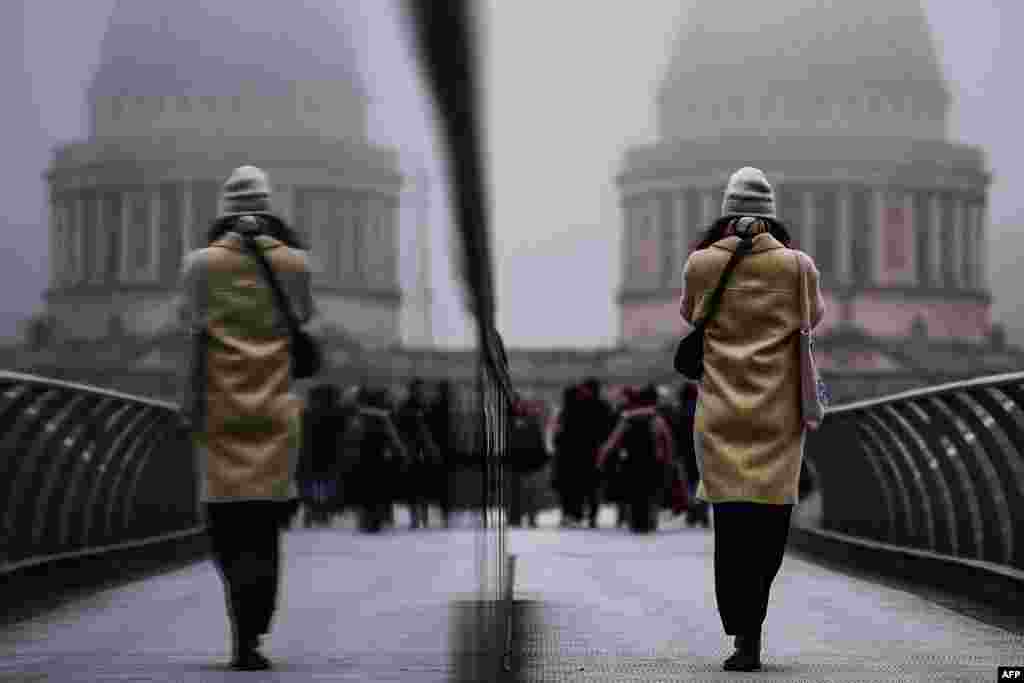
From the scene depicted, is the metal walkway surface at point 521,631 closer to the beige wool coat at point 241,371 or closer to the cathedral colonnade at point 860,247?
the beige wool coat at point 241,371

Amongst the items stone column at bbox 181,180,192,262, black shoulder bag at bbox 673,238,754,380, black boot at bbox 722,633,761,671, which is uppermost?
stone column at bbox 181,180,192,262

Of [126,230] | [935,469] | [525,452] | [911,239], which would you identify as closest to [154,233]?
[126,230]

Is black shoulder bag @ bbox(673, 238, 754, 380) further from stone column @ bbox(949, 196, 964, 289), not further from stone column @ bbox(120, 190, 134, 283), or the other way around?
stone column @ bbox(949, 196, 964, 289)

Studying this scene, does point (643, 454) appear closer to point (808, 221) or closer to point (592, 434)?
point (592, 434)

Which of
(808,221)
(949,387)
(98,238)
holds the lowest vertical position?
(949,387)

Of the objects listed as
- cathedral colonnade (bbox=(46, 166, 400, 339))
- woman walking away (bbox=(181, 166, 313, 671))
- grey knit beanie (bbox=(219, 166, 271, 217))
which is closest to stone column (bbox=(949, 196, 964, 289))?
cathedral colonnade (bbox=(46, 166, 400, 339))

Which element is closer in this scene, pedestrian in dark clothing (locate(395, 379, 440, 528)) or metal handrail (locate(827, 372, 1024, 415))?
metal handrail (locate(827, 372, 1024, 415))

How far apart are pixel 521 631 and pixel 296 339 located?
3067 mm

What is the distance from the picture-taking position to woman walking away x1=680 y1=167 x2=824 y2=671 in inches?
359

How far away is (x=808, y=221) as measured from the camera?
12425 cm

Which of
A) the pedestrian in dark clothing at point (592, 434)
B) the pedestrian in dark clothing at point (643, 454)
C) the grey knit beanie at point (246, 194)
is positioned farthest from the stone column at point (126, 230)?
the grey knit beanie at point (246, 194)

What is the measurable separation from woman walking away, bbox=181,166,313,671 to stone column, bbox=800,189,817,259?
114112 mm

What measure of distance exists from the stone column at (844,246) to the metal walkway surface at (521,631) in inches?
4289

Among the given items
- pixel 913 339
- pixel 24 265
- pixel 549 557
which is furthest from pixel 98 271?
pixel 549 557
